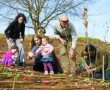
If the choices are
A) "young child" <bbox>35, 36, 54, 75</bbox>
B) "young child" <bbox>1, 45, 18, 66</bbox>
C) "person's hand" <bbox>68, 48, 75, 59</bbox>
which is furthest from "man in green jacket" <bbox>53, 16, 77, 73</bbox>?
"young child" <bbox>1, 45, 18, 66</bbox>

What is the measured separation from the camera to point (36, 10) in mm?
23969

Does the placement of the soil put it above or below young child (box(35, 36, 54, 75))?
below

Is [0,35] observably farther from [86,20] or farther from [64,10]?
[86,20]

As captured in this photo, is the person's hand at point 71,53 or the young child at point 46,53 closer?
the person's hand at point 71,53

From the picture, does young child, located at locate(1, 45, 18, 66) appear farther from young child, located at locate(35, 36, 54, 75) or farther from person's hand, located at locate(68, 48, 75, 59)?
person's hand, located at locate(68, 48, 75, 59)

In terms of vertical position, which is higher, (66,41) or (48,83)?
(66,41)

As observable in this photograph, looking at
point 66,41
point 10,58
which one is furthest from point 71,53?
point 10,58

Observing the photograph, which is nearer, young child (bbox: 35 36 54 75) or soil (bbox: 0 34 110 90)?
soil (bbox: 0 34 110 90)

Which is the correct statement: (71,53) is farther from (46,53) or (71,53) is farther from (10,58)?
(10,58)

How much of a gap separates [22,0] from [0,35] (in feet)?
9.53

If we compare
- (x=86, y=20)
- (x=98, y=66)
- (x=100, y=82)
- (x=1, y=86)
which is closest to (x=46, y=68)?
(x=98, y=66)

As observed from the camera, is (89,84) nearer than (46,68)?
Yes

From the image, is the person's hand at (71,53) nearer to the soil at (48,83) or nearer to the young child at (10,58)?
the soil at (48,83)

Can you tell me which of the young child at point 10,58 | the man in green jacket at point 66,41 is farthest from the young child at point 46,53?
the young child at point 10,58
